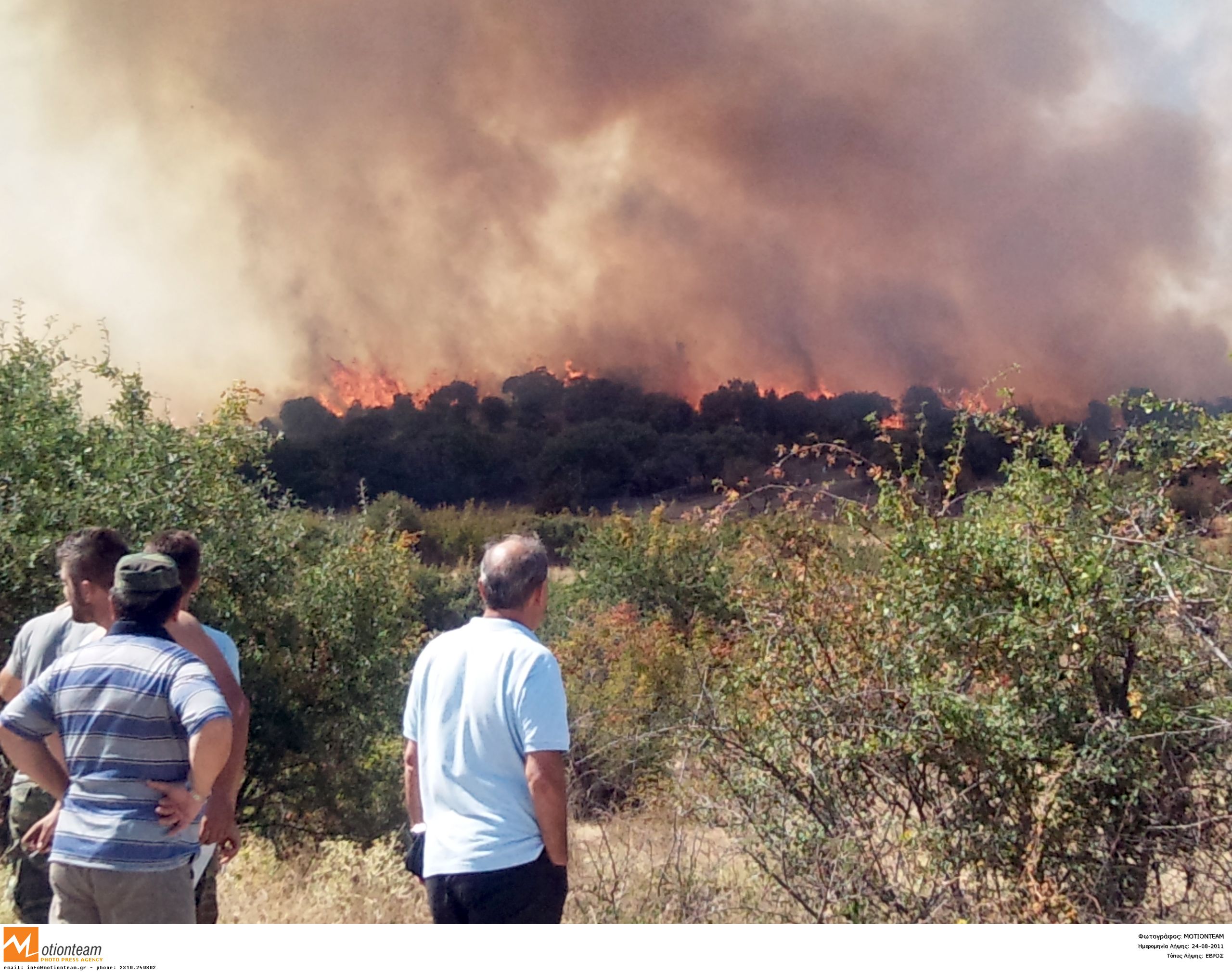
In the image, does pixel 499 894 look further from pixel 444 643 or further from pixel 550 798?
pixel 444 643

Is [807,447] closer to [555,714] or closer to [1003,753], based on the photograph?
[1003,753]

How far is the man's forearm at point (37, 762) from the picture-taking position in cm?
206

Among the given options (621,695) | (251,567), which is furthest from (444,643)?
(621,695)

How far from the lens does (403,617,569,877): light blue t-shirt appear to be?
2.01 metres

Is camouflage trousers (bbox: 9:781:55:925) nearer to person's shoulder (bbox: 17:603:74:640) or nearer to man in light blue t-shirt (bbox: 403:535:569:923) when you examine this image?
person's shoulder (bbox: 17:603:74:640)

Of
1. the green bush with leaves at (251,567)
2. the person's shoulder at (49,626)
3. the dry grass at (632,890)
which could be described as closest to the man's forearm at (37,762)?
the person's shoulder at (49,626)

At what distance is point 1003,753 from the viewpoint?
135 inches

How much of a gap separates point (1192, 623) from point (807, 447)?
5.31 feet

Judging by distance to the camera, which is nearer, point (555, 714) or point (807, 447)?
point (555, 714)

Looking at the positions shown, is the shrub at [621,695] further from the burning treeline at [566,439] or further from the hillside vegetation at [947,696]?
the burning treeline at [566,439]

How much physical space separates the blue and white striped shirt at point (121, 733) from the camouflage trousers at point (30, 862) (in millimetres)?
502
